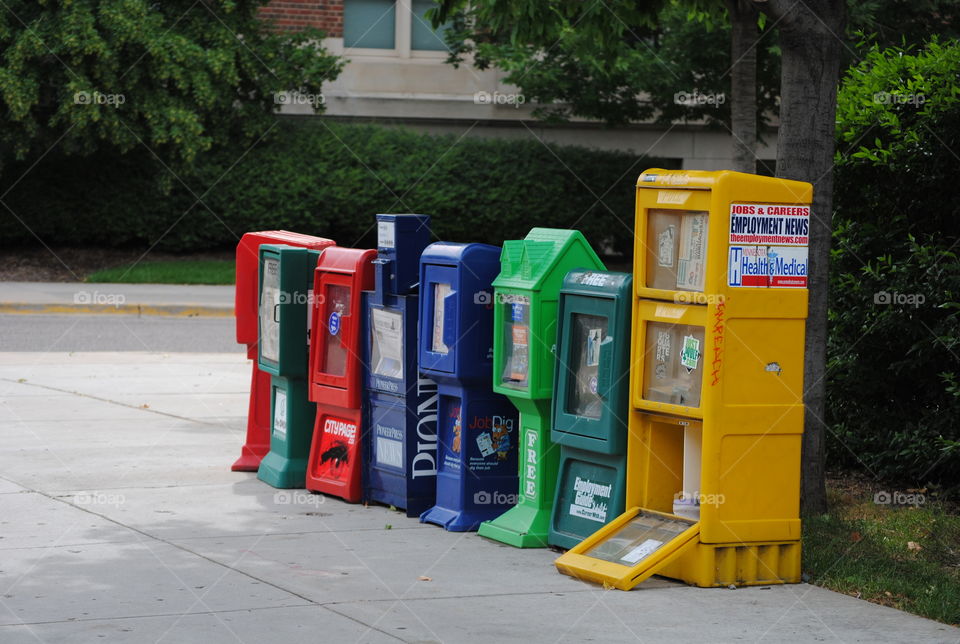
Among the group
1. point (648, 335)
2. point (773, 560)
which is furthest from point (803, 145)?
point (773, 560)

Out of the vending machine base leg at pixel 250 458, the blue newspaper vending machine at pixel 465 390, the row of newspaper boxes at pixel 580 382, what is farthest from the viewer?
the vending machine base leg at pixel 250 458

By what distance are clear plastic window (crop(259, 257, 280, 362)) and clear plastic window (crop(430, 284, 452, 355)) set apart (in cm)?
145

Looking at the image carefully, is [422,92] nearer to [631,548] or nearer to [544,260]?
[544,260]

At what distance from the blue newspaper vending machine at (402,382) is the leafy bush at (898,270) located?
9.03 feet

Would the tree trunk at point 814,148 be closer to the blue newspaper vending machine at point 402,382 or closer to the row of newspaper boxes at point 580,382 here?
the row of newspaper boxes at point 580,382

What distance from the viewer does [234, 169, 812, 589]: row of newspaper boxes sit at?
20.3ft

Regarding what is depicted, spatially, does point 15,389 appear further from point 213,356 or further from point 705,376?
point 705,376

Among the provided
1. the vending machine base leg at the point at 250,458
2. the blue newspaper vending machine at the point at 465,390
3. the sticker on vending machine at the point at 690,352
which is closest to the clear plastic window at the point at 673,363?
the sticker on vending machine at the point at 690,352

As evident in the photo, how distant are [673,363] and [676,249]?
54 centimetres

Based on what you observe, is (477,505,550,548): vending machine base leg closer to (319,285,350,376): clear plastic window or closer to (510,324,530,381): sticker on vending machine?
(510,324,530,381): sticker on vending machine

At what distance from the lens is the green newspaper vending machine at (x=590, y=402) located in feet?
21.7

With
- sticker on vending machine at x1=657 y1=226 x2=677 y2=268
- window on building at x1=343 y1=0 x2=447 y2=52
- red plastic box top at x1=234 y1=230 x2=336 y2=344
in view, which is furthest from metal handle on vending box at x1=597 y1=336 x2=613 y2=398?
window on building at x1=343 y1=0 x2=447 y2=52

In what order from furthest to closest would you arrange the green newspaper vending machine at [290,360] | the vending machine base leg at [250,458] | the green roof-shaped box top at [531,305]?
1. the vending machine base leg at [250,458]
2. the green newspaper vending machine at [290,360]
3. the green roof-shaped box top at [531,305]

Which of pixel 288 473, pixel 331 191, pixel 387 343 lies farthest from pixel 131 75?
pixel 387 343
